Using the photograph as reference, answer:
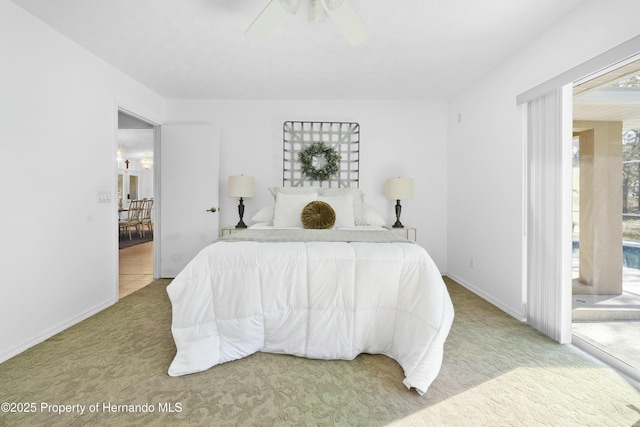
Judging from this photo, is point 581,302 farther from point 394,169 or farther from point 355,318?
point 394,169

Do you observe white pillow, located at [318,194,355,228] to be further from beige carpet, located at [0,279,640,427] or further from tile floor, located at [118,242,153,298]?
tile floor, located at [118,242,153,298]

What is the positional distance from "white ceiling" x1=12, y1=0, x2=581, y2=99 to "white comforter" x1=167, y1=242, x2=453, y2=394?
70.4 inches

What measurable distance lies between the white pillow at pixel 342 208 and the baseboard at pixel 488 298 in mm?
1638

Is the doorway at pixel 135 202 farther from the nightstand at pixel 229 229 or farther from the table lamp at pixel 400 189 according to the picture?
the table lamp at pixel 400 189

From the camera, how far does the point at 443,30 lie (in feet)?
7.80

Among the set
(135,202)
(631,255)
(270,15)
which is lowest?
(631,255)

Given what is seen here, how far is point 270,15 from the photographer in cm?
198

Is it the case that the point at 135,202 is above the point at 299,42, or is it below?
below

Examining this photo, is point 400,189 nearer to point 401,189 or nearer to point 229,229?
point 401,189

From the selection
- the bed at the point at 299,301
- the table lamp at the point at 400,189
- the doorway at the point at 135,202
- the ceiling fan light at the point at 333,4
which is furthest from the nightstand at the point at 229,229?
the ceiling fan light at the point at 333,4

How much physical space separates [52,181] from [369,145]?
3.49 m

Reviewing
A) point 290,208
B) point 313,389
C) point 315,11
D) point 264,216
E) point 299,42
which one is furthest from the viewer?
point 264,216

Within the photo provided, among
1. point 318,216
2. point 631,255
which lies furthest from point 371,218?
point 631,255

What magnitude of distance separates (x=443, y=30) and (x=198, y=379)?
123 inches
